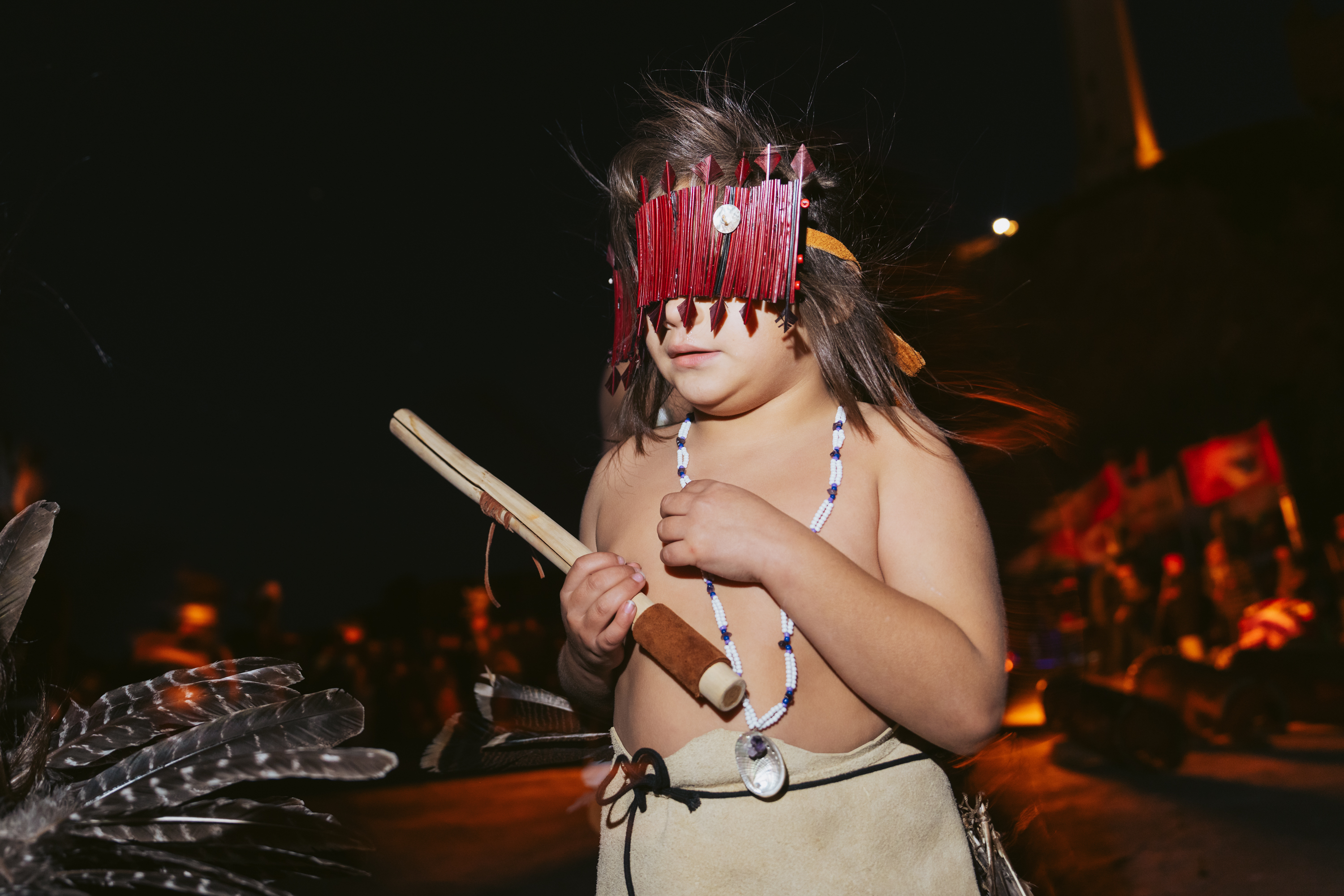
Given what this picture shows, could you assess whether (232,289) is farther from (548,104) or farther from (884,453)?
(884,453)

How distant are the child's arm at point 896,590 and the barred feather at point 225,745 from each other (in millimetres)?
295

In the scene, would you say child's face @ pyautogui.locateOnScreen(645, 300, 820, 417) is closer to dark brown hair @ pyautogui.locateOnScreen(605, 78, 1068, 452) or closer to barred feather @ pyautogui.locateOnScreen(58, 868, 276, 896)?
dark brown hair @ pyautogui.locateOnScreen(605, 78, 1068, 452)

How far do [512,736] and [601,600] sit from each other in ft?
1.26

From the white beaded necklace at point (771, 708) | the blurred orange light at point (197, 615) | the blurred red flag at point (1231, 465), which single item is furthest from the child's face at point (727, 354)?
the blurred red flag at point (1231, 465)

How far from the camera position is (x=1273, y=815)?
226cm

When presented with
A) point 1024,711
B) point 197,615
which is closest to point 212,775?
point 1024,711

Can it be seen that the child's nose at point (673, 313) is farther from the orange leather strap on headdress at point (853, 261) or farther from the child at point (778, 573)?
the orange leather strap on headdress at point (853, 261)

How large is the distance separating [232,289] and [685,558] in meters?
2.99

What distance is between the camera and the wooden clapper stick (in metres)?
0.69

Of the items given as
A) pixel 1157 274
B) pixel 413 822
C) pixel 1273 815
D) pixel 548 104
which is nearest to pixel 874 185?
pixel 548 104

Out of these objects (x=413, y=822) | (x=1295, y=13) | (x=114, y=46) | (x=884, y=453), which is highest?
(x=1295, y=13)

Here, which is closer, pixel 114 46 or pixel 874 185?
pixel 874 185

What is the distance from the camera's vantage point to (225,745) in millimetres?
689

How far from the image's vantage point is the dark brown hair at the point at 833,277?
900mm
